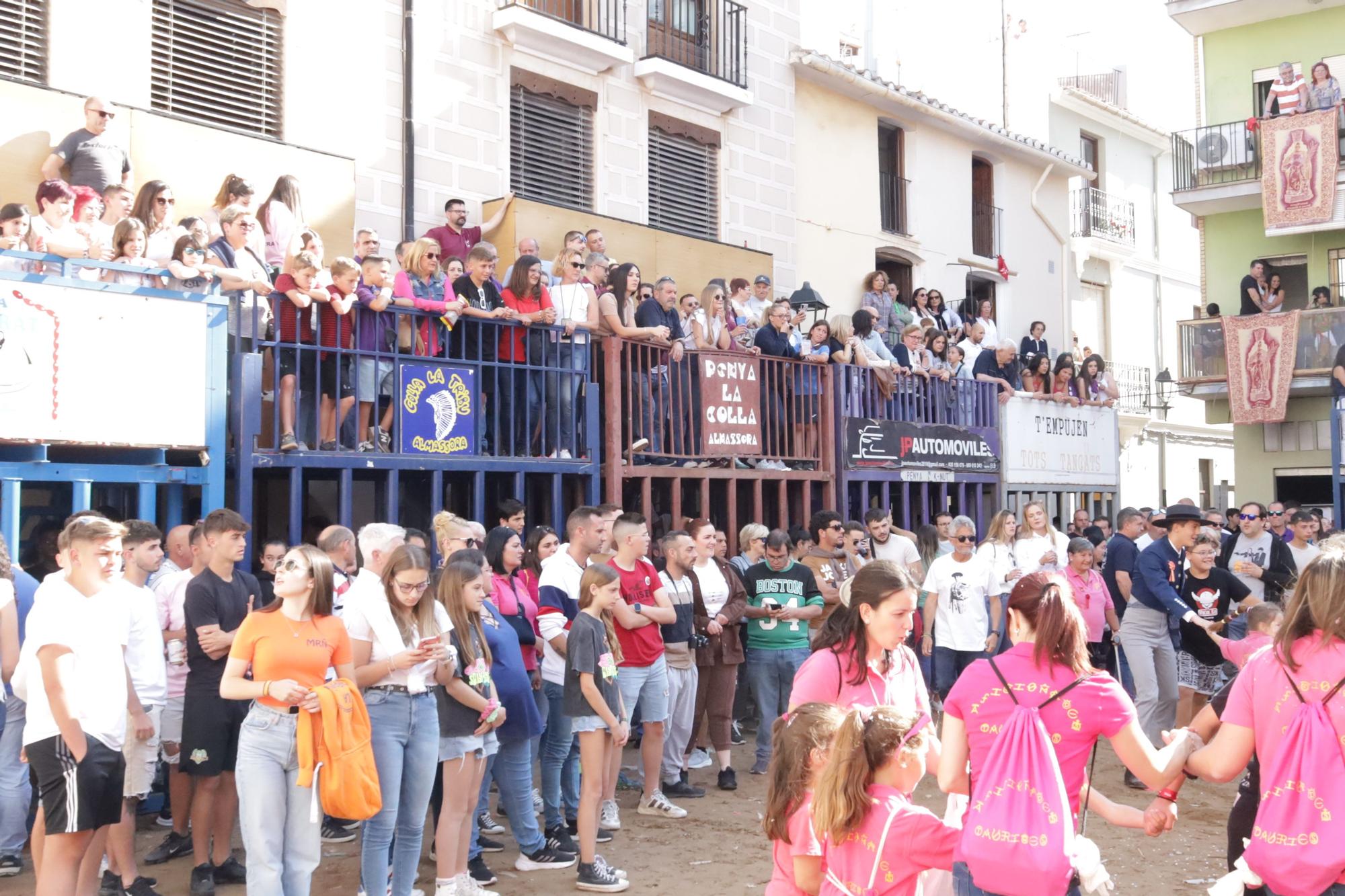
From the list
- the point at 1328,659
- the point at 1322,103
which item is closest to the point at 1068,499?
the point at 1322,103

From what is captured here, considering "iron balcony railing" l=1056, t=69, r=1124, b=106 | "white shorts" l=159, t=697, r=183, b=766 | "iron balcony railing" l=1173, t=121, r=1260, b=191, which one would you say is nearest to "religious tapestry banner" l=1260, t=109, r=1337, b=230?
"iron balcony railing" l=1173, t=121, r=1260, b=191

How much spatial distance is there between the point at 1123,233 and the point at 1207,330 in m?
6.83

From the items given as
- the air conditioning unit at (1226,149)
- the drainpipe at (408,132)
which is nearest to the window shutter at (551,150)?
the drainpipe at (408,132)

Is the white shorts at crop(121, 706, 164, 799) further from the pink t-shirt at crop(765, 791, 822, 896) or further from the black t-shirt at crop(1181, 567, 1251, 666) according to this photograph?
the black t-shirt at crop(1181, 567, 1251, 666)

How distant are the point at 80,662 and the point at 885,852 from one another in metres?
3.49

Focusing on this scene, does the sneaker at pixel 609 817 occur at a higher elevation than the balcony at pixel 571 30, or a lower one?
lower

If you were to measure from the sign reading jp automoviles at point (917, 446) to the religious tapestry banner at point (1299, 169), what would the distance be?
10.1 m

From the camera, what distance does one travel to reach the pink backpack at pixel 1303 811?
378 cm

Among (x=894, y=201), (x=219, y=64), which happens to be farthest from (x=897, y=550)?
(x=894, y=201)

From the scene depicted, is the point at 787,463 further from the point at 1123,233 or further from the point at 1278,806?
the point at 1123,233

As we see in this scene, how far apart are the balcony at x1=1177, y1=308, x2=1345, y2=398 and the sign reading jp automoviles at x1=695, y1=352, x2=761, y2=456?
13.1m

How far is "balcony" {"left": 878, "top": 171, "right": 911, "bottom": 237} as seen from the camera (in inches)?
790

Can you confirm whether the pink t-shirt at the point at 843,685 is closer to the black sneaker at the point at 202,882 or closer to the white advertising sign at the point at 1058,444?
the black sneaker at the point at 202,882

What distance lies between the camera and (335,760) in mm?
5414
